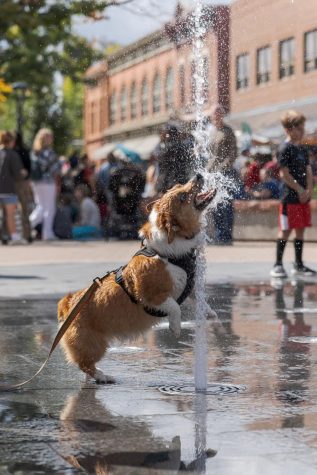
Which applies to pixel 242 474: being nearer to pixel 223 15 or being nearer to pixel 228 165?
pixel 228 165

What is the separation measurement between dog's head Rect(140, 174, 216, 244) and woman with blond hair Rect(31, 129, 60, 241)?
1533 centimetres

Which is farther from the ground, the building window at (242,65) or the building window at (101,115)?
the building window at (101,115)

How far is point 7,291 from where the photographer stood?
40.2 ft

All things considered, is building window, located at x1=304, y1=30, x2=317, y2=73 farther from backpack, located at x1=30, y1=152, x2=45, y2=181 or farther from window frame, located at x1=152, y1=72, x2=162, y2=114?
backpack, located at x1=30, y1=152, x2=45, y2=181

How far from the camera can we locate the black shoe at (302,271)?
45.0ft

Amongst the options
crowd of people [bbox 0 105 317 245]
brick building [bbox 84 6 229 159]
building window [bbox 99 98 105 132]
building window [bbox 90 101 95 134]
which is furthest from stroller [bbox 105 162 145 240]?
building window [bbox 90 101 95 134]

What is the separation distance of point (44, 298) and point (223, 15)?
21.9 ft

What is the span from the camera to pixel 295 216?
13.7m

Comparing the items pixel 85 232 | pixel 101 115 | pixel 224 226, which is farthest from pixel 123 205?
pixel 101 115

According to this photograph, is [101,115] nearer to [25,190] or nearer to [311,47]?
[311,47]

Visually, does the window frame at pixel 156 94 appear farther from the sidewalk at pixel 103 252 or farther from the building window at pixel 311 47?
the sidewalk at pixel 103 252

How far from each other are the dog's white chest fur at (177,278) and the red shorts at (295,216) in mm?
7435

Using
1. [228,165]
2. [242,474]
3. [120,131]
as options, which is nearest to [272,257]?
[228,165]

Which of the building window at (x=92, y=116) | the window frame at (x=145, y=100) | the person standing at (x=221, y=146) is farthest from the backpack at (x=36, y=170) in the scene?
the building window at (x=92, y=116)
